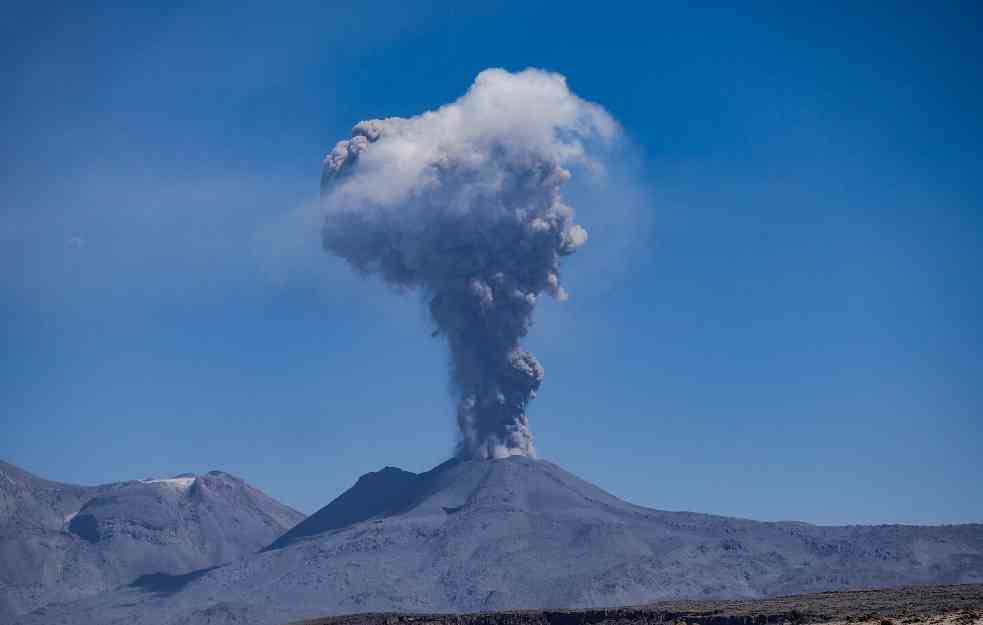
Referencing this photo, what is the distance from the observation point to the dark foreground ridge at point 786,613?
79.9 m

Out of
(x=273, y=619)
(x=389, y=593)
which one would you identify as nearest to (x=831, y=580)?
(x=389, y=593)

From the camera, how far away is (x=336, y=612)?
193m

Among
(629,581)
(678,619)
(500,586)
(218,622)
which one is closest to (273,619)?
(218,622)

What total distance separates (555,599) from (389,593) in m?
26.1

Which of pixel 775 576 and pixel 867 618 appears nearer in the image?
pixel 867 618

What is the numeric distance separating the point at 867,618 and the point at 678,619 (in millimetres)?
18340

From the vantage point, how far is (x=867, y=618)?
78.4 meters

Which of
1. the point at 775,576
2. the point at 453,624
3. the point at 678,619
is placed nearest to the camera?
the point at 678,619

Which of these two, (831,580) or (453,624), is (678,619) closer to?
(453,624)

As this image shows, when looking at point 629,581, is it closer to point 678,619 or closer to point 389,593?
point 389,593

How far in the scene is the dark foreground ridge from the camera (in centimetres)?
7988

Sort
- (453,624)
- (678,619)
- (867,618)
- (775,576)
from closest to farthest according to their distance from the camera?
(867,618), (678,619), (453,624), (775,576)

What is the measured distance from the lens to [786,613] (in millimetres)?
89312

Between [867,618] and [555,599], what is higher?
[555,599]
